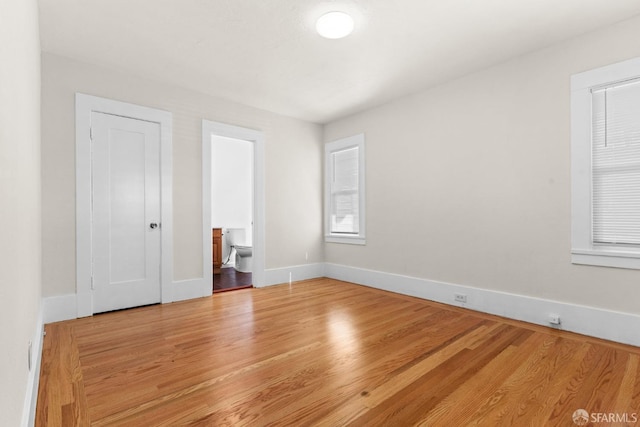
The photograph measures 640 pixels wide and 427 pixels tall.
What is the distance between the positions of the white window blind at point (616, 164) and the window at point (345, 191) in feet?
9.10

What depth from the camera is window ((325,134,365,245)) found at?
4906 millimetres

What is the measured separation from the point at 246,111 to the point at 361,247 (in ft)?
8.96

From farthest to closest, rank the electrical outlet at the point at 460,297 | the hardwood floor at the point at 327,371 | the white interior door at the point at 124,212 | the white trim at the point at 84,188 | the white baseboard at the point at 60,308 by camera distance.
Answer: the electrical outlet at the point at 460,297 → the white interior door at the point at 124,212 → the white trim at the point at 84,188 → the white baseboard at the point at 60,308 → the hardwood floor at the point at 327,371

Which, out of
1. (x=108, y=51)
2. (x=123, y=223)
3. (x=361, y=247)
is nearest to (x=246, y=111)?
(x=108, y=51)

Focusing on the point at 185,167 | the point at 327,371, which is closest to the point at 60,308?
the point at 185,167

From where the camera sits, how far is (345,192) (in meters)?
5.23

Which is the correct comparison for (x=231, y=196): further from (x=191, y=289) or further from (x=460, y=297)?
(x=460, y=297)

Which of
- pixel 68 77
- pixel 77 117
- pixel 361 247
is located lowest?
pixel 361 247

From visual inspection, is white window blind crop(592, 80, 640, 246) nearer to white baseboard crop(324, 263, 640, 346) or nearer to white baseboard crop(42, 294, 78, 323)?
white baseboard crop(324, 263, 640, 346)

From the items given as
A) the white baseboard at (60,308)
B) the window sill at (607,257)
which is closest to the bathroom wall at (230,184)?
the white baseboard at (60,308)

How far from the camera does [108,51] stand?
3.13 m

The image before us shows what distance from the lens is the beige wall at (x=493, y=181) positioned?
9.29ft

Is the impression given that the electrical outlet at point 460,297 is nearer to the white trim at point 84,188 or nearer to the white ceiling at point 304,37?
the white ceiling at point 304,37

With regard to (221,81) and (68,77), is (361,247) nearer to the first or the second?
(221,81)
